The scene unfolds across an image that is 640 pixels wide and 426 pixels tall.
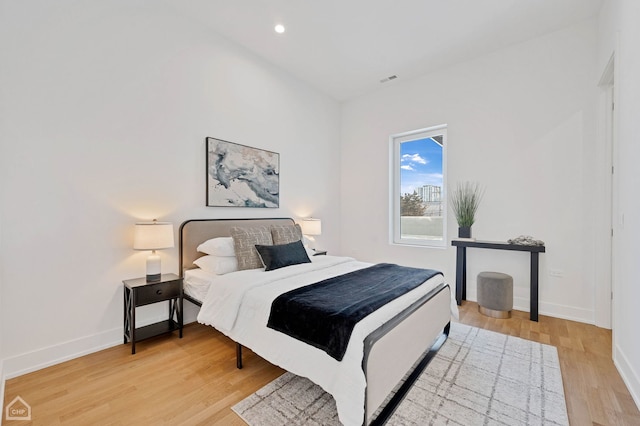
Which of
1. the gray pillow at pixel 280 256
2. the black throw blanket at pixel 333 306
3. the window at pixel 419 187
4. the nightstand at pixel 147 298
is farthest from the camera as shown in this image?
the window at pixel 419 187

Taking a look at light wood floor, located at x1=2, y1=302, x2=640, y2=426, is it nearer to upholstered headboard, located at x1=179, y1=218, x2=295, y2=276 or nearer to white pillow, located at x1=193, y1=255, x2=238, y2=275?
white pillow, located at x1=193, y1=255, x2=238, y2=275

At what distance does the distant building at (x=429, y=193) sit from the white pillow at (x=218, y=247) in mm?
3056

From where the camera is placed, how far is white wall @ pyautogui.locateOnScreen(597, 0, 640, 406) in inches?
74.0

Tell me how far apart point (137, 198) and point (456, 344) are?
3339 mm

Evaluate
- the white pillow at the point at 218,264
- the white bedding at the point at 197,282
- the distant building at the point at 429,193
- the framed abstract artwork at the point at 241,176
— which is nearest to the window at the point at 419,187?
the distant building at the point at 429,193

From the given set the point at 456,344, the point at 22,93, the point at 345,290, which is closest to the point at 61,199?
the point at 22,93

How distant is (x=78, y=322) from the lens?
93.9 inches

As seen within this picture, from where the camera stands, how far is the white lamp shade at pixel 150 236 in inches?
98.3

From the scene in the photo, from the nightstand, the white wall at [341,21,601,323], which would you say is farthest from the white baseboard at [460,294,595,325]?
the nightstand

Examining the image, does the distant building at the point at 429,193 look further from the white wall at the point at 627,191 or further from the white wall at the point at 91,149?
the white wall at the point at 91,149

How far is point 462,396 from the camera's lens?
6.00 ft

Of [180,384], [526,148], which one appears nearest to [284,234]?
[180,384]

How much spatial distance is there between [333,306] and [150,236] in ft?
6.03

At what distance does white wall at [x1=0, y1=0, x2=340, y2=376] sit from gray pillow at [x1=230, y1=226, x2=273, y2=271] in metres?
0.62
